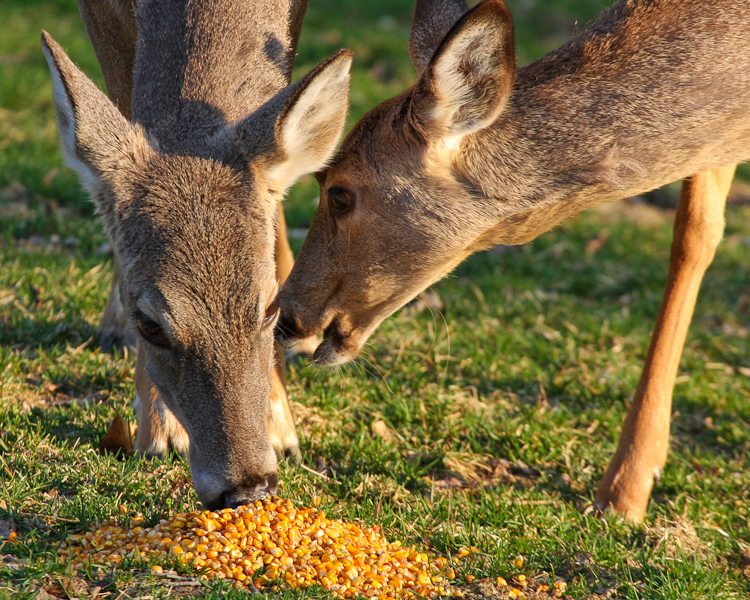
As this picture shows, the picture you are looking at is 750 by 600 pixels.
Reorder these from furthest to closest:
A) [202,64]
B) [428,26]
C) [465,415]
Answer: [465,415], [428,26], [202,64]

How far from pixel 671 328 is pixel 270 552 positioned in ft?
9.31

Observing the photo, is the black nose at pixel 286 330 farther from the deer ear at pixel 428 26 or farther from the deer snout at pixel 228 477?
the deer ear at pixel 428 26

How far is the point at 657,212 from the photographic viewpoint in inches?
387

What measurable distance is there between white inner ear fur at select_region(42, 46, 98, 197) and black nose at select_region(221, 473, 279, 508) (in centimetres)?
162

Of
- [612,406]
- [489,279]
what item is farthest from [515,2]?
[612,406]

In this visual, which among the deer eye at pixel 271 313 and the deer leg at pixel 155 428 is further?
the deer leg at pixel 155 428

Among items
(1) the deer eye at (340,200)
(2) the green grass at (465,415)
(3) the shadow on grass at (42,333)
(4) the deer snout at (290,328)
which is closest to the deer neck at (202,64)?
(1) the deer eye at (340,200)

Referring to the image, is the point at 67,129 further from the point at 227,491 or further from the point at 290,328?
the point at 227,491

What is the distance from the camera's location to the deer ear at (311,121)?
11.6 ft

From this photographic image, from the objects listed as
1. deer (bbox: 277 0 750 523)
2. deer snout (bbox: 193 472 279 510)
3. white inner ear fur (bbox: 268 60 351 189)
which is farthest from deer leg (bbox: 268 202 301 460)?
deer snout (bbox: 193 472 279 510)

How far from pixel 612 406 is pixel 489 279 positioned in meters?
1.95

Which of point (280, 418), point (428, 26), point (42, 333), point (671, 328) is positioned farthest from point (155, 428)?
point (671, 328)

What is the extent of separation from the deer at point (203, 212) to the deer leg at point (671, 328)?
2.23m

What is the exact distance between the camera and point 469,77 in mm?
3859
